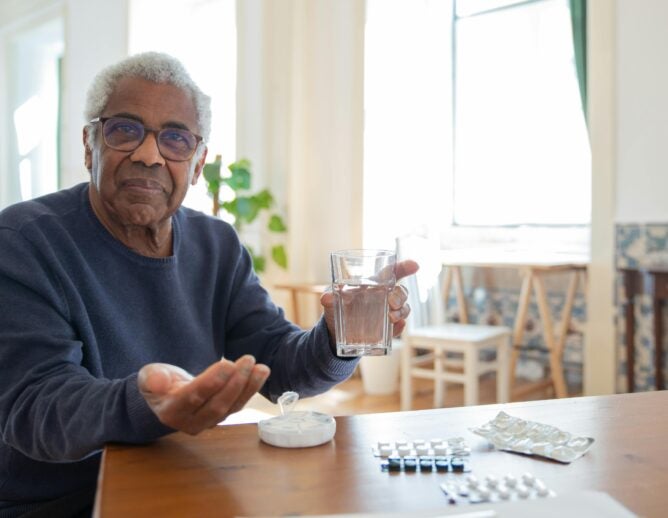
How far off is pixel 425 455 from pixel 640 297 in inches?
123

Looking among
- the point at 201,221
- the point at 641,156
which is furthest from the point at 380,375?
the point at 201,221

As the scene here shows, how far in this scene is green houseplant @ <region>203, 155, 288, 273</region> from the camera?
15.8 ft

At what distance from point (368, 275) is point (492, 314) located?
12.2 feet

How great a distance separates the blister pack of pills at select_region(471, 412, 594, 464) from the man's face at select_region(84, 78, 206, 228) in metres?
0.68

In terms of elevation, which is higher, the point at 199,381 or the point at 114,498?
the point at 199,381

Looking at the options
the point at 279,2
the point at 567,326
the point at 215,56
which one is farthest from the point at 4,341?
the point at 215,56

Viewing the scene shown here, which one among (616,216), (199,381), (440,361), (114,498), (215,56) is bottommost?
(440,361)

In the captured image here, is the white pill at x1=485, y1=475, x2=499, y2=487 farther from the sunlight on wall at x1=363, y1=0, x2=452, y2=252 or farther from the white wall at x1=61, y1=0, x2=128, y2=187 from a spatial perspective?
the white wall at x1=61, y1=0, x2=128, y2=187

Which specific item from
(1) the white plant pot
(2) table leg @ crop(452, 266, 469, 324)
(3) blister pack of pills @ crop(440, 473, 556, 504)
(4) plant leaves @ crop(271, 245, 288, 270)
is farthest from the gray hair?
(4) plant leaves @ crop(271, 245, 288, 270)

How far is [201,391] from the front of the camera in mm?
742

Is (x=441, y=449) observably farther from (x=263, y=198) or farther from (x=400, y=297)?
(x=263, y=198)

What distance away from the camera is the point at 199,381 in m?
0.74

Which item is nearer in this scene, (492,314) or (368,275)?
(368,275)

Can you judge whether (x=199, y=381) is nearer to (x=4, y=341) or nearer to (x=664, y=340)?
(x=4, y=341)
